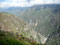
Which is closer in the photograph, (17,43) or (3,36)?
(17,43)

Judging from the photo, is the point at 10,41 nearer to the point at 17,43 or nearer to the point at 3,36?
the point at 17,43

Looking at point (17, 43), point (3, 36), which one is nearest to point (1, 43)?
point (17, 43)

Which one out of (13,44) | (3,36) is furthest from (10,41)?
(3,36)

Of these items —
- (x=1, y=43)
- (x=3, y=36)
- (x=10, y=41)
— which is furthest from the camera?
(x=3, y=36)

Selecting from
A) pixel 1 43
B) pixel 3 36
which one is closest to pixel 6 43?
pixel 1 43

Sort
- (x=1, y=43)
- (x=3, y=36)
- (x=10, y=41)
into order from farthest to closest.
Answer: (x=3, y=36)
(x=10, y=41)
(x=1, y=43)

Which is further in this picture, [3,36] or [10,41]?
[3,36]

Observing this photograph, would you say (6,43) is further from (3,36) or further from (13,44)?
(3,36)

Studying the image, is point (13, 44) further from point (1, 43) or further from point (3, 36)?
point (3, 36)
